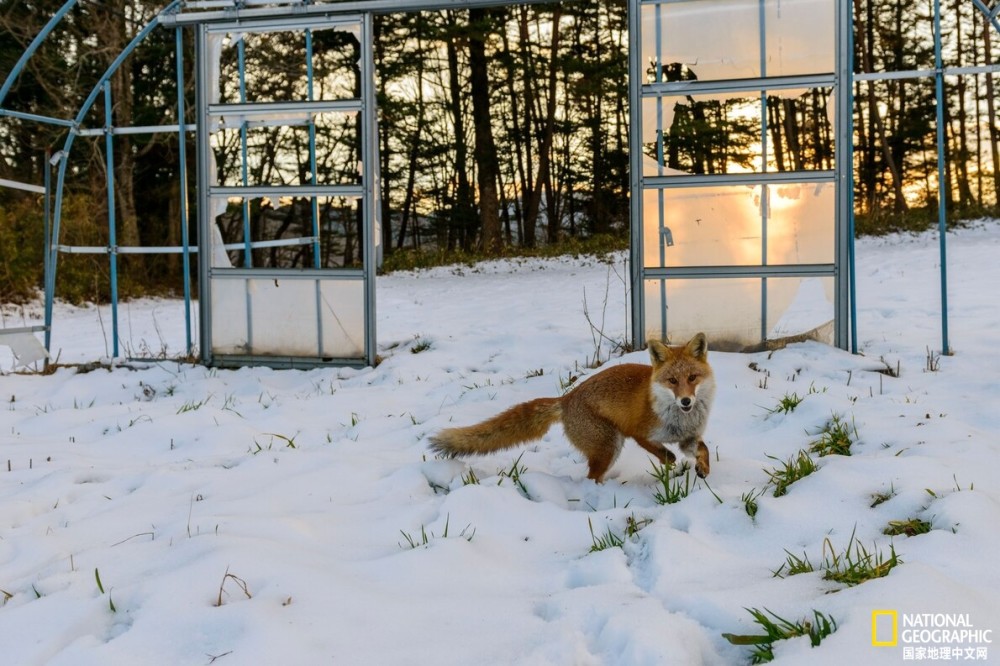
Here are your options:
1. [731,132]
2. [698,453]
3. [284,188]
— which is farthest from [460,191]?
[698,453]

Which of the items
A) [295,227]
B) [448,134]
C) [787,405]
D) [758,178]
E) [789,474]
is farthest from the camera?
[295,227]

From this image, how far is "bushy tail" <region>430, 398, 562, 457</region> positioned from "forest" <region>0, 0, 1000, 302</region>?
469 inches

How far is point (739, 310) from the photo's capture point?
7293 mm

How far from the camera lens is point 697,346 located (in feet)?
14.1

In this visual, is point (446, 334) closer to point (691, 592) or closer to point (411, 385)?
point (411, 385)

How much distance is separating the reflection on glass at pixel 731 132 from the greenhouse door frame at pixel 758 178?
0.10m

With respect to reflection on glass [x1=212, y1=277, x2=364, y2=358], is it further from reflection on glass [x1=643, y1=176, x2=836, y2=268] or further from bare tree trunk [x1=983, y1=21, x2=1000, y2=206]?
bare tree trunk [x1=983, y1=21, x2=1000, y2=206]

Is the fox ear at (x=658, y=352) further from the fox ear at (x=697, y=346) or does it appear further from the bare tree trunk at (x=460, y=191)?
the bare tree trunk at (x=460, y=191)

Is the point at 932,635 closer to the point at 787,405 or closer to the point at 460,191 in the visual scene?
the point at 787,405

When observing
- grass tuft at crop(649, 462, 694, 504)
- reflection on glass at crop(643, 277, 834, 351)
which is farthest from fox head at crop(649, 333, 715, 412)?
reflection on glass at crop(643, 277, 834, 351)

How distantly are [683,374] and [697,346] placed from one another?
31 cm

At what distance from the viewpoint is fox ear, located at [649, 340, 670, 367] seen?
419 cm

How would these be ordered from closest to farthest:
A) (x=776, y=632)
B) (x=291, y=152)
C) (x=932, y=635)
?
(x=932, y=635) → (x=776, y=632) → (x=291, y=152)

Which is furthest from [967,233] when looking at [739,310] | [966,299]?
[739,310]
